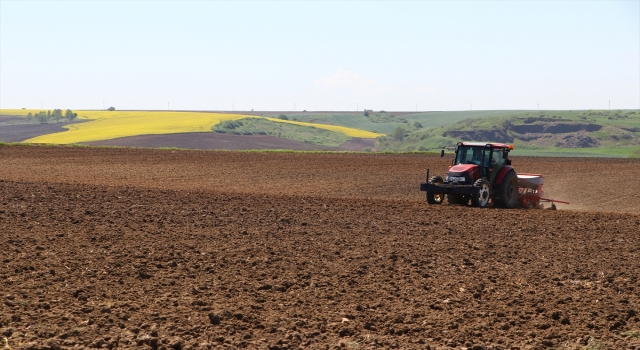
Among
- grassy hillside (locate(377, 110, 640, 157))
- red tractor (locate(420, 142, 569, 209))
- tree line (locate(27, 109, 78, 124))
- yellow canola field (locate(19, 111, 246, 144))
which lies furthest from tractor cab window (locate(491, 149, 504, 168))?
tree line (locate(27, 109, 78, 124))

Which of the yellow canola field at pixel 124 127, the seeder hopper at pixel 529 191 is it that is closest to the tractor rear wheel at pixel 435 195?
the seeder hopper at pixel 529 191

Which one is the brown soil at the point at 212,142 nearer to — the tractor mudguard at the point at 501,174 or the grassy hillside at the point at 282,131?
the grassy hillside at the point at 282,131

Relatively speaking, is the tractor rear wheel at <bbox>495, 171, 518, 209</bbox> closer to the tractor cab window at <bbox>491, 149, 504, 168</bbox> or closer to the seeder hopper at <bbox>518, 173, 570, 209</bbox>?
the tractor cab window at <bbox>491, 149, 504, 168</bbox>

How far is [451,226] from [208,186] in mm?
12435

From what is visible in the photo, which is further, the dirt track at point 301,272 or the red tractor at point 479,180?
the red tractor at point 479,180

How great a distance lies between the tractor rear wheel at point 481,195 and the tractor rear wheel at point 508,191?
0.34 m

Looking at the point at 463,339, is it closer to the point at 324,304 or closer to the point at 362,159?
the point at 324,304

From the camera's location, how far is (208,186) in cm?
2730

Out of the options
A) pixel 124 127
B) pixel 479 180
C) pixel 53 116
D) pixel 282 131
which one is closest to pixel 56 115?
pixel 53 116

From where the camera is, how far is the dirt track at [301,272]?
8656mm

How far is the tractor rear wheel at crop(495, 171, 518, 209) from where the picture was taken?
68.1 ft

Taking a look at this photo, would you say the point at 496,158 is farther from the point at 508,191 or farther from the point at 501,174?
the point at 508,191

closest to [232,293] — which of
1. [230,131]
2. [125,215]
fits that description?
[125,215]

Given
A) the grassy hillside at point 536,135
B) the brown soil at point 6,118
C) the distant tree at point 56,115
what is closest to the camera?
the grassy hillside at point 536,135
